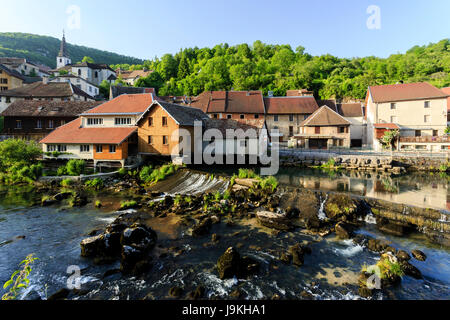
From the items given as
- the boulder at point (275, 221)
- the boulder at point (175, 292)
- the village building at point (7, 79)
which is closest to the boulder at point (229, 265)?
the boulder at point (175, 292)

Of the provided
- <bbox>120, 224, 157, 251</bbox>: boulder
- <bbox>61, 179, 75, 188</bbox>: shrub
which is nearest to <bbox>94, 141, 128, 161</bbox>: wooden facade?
<bbox>61, 179, 75, 188</bbox>: shrub

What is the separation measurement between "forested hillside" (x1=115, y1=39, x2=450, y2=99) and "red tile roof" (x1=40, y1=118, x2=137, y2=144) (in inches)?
1705

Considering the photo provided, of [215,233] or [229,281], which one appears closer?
[229,281]

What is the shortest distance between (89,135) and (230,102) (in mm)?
29050

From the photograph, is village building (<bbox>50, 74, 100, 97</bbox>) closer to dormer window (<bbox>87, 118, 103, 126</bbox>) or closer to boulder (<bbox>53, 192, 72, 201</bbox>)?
dormer window (<bbox>87, 118, 103, 126</bbox>)

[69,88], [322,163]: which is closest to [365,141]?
[322,163]

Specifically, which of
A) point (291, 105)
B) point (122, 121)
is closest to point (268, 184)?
→ point (122, 121)

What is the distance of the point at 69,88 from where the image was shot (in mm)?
49562

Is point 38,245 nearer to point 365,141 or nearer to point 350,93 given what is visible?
point 365,141

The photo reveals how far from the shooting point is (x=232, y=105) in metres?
48.7

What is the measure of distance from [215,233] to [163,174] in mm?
12958

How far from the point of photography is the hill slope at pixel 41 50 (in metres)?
118

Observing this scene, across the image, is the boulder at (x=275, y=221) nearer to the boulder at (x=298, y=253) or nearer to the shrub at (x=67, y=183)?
the boulder at (x=298, y=253)
